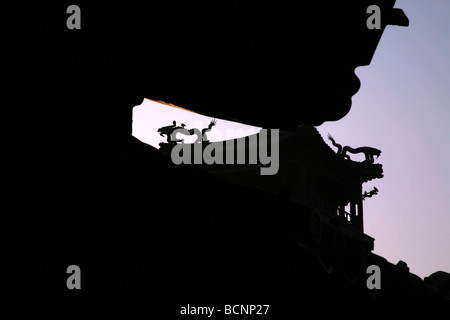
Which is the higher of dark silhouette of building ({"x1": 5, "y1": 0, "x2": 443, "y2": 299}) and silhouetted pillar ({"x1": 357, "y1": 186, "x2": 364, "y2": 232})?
silhouetted pillar ({"x1": 357, "y1": 186, "x2": 364, "y2": 232})

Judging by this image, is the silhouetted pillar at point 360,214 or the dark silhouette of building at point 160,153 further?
the silhouetted pillar at point 360,214

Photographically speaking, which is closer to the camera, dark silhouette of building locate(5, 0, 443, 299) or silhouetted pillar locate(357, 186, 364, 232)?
dark silhouette of building locate(5, 0, 443, 299)

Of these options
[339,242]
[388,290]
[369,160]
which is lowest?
[388,290]

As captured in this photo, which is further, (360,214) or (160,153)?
(360,214)

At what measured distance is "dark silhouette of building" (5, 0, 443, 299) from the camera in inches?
57.7

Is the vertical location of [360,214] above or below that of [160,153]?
above

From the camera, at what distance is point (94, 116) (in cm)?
173

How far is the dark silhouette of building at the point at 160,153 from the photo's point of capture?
147 centimetres

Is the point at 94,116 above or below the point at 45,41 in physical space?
below

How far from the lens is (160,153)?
1892 mm

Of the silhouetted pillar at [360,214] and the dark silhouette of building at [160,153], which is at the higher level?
the silhouetted pillar at [360,214]

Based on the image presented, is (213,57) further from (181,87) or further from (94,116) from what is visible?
(94,116)
